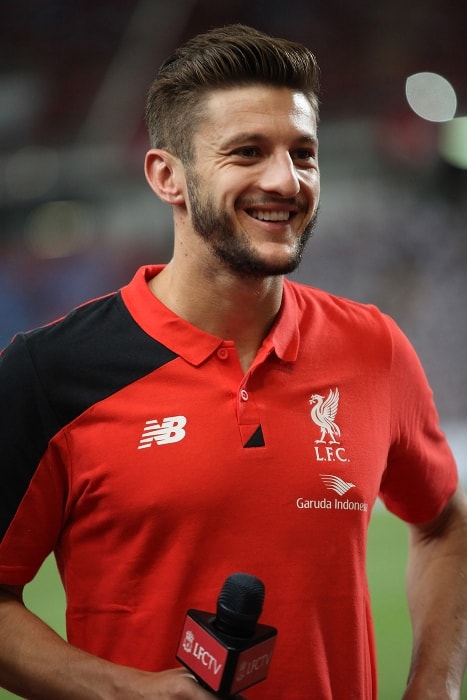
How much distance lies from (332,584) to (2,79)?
18.5 feet

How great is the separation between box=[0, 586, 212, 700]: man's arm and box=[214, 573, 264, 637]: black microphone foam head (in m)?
0.21

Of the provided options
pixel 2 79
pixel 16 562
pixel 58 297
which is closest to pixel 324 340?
pixel 16 562

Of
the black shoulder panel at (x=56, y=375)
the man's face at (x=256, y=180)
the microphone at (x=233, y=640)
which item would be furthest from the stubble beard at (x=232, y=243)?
the microphone at (x=233, y=640)

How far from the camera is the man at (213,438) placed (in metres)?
1.23

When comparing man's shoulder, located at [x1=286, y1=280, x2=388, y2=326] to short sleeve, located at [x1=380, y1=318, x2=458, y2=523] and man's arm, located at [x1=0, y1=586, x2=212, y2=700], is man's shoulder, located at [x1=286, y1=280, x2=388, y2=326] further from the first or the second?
man's arm, located at [x1=0, y1=586, x2=212, y2=700]

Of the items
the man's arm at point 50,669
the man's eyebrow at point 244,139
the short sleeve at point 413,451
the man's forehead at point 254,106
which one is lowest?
the man's arm at point 50,669

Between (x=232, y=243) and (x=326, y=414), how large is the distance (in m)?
0.27

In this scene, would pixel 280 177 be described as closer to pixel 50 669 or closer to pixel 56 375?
pixel 56 375

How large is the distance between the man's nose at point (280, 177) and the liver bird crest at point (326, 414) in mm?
281

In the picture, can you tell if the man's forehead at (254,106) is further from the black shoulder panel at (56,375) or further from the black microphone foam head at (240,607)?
the black microphone foam head at (240,607)

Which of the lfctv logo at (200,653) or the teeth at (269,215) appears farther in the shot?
the teeth at (269,215)

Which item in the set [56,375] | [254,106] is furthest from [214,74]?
[56,375]

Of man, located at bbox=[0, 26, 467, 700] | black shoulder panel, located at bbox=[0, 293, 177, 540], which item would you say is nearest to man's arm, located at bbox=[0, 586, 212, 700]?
man, located at bbox=[0, 26, 467, 700]

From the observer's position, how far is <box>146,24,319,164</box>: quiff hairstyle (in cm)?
133
